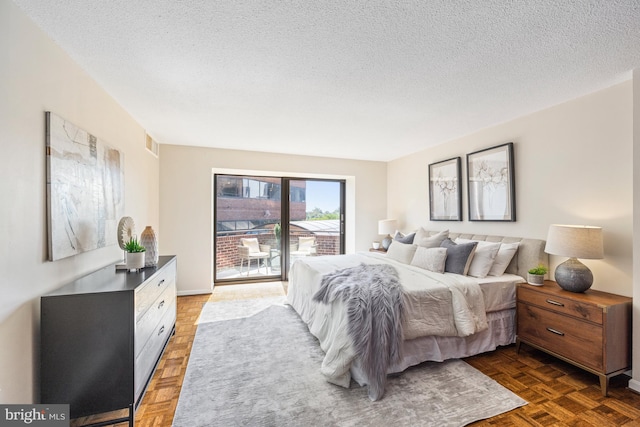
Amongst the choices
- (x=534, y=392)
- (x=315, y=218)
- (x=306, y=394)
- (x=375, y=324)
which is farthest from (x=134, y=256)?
(x=315, y=218)

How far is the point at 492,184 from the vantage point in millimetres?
3334

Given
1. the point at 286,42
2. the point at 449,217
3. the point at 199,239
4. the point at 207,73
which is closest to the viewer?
the point at 286,42

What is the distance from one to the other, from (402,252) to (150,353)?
2883mm

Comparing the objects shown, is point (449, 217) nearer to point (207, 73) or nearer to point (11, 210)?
point (207, 73)

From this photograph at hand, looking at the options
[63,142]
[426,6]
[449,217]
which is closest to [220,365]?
[63,142]

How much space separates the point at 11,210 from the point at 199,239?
3092mm

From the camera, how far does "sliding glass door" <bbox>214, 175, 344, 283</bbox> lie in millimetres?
4980

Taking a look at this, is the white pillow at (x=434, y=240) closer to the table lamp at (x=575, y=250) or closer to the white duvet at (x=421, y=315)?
the white duvet at (x=421, y=315)

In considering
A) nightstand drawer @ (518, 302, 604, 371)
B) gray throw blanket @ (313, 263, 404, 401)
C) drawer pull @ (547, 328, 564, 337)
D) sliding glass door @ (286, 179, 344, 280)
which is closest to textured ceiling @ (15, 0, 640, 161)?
gray throw blanket @ (313, 263, 404, 401)

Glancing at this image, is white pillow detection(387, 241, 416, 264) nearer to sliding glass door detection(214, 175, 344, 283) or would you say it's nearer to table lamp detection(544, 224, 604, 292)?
table lamp detection(544, 224, 604, 292)

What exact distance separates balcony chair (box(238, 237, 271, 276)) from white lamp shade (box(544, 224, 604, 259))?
4.22 metres

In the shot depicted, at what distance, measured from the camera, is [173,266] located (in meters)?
2.86

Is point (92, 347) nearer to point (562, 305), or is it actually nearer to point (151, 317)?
A: point (151, 317)

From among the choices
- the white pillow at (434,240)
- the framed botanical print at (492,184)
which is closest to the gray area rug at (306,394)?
the white pillow at (434,240)
